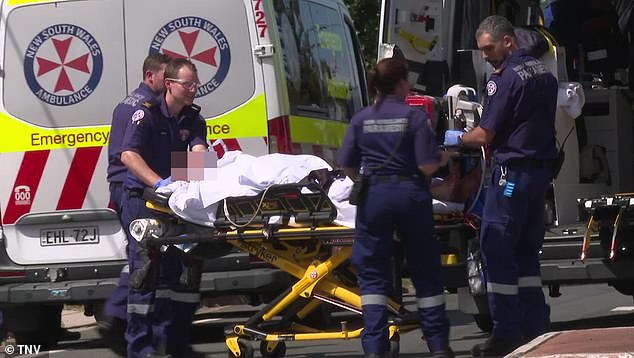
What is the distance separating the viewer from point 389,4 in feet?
34.5

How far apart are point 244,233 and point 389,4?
292 centimetres

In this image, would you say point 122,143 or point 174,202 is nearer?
point 174,202

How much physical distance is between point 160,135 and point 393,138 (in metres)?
1.75

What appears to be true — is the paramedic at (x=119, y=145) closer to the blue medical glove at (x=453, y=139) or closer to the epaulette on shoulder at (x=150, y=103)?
the epaulette on shoulder at (x=150, y=103)

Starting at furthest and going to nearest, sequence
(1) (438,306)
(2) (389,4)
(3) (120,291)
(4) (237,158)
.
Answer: (2) (389,4) → (3) (120,291) → (4) (237,158) → (1) (438,306)

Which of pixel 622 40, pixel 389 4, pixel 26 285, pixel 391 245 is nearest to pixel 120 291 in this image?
pixel 26 285

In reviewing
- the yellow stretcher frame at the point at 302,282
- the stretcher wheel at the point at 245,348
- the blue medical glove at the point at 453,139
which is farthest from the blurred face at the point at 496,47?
the stretcher wheel at the point at 245,348

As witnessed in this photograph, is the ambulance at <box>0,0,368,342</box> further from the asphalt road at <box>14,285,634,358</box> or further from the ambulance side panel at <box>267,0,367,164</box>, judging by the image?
the asphalt road at <box>14,285,634,358</box>

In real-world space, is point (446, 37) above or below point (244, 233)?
above

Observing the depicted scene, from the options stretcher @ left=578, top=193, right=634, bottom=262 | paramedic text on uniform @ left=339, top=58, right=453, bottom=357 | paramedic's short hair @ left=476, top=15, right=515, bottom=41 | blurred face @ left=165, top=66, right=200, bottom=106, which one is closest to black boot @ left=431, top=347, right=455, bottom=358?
paramedic text on uniform @ left=339, top=58, right=453, bottom=357

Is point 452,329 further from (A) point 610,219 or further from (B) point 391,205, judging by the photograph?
(B) point 391,205

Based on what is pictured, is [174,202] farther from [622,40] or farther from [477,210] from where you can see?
[622,40]

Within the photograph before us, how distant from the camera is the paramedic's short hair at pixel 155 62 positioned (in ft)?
29.5

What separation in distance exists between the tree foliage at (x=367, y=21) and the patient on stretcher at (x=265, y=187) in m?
10.1
